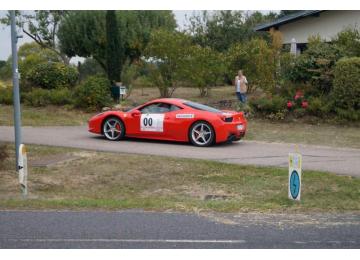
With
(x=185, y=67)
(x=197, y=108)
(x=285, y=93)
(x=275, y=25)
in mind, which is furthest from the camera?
(x=275, y=25)

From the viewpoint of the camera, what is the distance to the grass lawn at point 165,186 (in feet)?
27.8

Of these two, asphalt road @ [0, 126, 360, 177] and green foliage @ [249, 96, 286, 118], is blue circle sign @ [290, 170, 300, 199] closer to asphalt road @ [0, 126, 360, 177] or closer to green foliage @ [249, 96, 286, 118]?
asphalt road @ [0, 126, 360, 177]

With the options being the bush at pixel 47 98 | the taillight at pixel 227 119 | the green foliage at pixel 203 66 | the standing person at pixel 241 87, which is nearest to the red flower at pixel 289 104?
the standing person at pixel 241 87

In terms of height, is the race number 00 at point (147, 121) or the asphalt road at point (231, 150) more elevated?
the race number 00 at point (147, 121)

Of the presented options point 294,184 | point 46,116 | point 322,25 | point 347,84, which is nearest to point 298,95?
point 347,84

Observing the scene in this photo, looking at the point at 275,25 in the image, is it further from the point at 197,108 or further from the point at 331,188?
the point at 331,188

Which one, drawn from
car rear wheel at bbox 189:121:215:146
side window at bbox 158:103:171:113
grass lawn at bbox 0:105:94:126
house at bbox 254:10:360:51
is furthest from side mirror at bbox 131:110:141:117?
house at bbox 254:10:360:51

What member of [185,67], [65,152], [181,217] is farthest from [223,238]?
[185,67]

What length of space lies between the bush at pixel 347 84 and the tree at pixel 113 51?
975cm

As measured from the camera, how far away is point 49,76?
79.3 feet

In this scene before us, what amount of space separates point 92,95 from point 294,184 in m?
14.2

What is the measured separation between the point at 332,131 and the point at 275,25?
13.2 m

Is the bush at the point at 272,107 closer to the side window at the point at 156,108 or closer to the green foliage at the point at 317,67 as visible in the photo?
the green foliage at the point at 317,67

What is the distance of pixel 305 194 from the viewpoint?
31.3 ft
